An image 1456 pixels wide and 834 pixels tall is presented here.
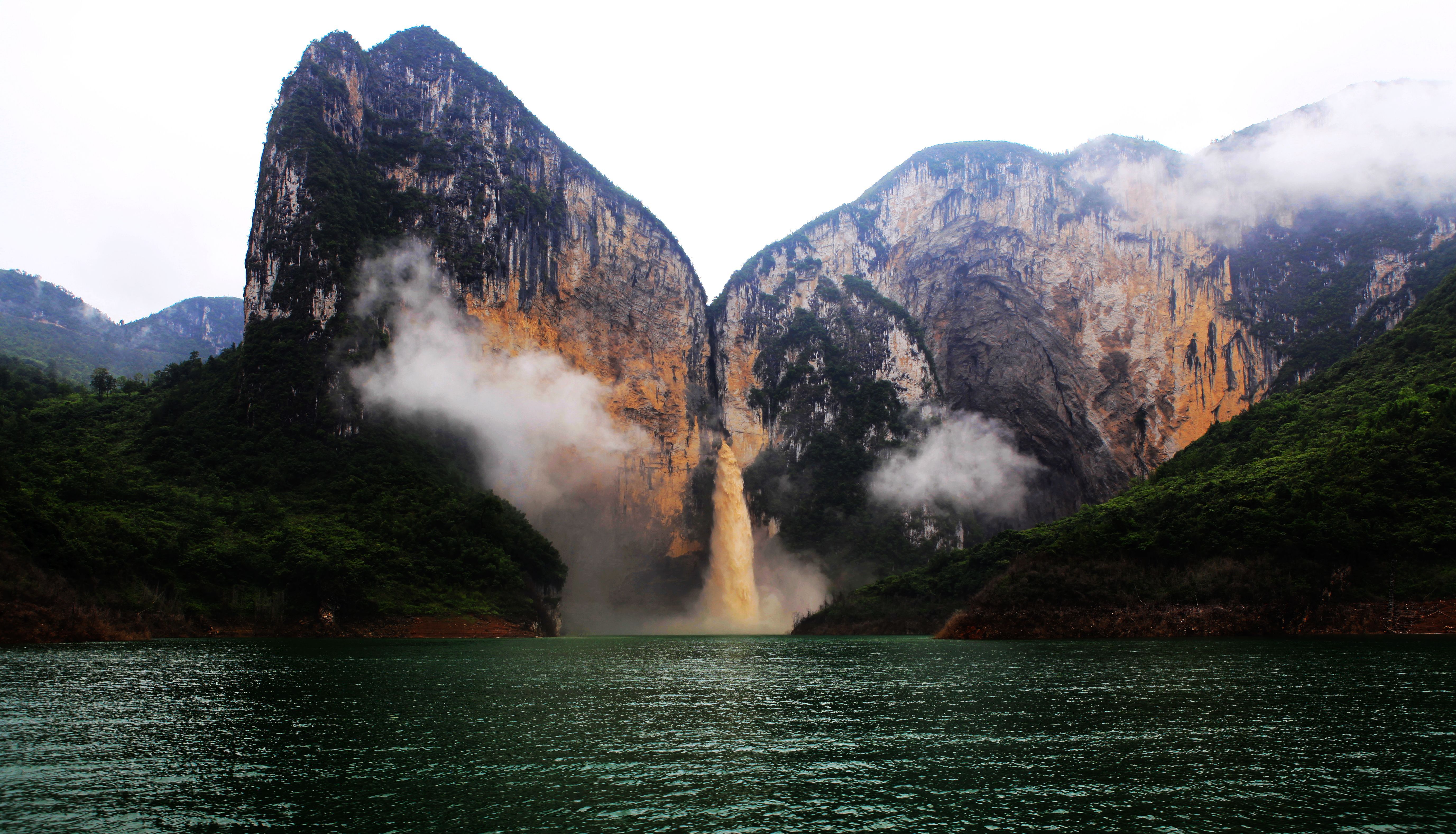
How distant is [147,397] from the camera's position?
10288 cm

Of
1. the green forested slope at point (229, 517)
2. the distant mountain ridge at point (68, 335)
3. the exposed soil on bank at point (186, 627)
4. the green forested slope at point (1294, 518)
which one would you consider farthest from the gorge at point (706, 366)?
the distant mountain ridge at point (68, 335)

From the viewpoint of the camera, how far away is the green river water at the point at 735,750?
42.0 feet

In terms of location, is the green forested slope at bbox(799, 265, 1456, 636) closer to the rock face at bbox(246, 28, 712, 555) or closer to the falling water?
the falling water

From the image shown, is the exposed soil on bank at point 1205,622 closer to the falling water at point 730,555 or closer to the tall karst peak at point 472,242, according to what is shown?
the falling water at point 730,555

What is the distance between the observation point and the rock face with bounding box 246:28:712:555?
10669cm

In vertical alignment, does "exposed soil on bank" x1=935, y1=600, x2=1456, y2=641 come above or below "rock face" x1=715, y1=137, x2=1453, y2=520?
below

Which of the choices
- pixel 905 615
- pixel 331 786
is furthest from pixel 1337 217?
pixel 331 786

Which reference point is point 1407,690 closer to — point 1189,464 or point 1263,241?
point 1189,464

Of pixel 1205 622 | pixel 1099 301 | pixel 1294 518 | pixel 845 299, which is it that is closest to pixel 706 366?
pixel 845 299

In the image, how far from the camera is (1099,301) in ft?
458

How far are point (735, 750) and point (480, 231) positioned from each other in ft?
371

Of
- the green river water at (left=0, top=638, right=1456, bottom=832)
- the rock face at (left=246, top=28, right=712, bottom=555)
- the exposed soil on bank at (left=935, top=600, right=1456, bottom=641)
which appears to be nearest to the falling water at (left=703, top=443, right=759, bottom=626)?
the rock face at (left=246, top=28, right=712, bottom=555)

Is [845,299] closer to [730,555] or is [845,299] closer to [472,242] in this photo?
[730,555]

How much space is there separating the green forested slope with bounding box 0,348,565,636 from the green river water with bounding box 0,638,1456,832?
29.7m
